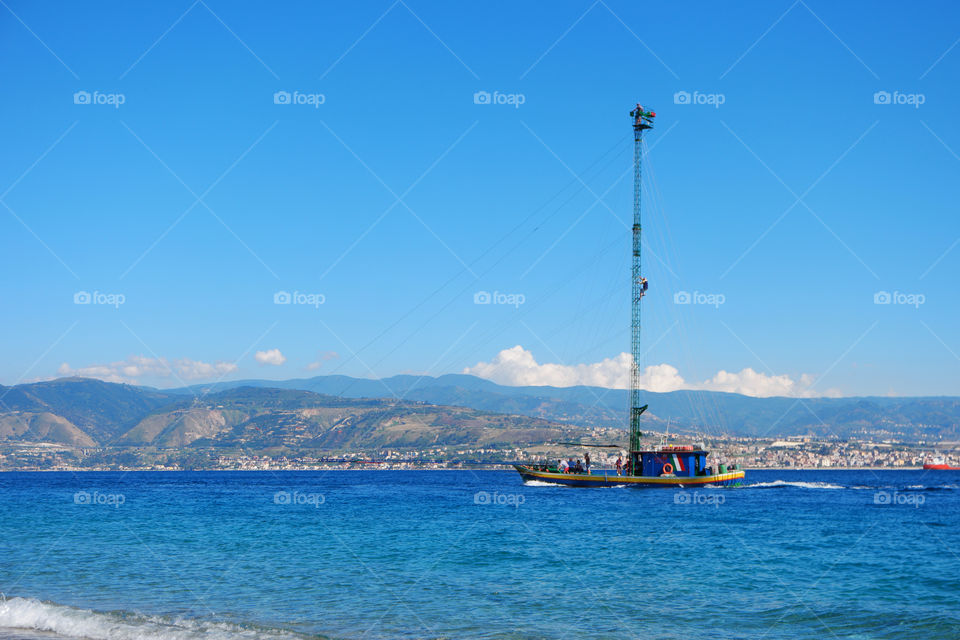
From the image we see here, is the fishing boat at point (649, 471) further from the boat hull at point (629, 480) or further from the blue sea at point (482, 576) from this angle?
the blue sea at point (482, 576)

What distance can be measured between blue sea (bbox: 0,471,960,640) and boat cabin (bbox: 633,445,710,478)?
104 ft

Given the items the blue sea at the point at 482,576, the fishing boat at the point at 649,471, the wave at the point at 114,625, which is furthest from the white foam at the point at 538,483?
the wave at the point at 114,625

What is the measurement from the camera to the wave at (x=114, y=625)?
1986cm

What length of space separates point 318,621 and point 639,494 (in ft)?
203

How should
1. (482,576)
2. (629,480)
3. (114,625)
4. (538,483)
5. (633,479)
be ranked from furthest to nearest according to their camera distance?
(538,483)
(629,480)
(633,479)
(482,576)
(114,625)

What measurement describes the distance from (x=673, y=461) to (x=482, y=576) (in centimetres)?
6489

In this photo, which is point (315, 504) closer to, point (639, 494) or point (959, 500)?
point (639, 494)

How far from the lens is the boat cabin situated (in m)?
90.0

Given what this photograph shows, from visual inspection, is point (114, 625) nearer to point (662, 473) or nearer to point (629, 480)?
point (629, 480)

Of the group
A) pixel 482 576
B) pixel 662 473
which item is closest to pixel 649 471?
pixel 662 473

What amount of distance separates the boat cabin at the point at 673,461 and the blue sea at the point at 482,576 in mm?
31707

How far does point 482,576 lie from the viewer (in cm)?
2927

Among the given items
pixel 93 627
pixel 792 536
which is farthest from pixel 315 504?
pixel 93 627

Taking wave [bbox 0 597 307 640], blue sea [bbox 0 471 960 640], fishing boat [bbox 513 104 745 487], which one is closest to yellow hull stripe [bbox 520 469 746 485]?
fishing boat [bbox 513 104 745 487]
